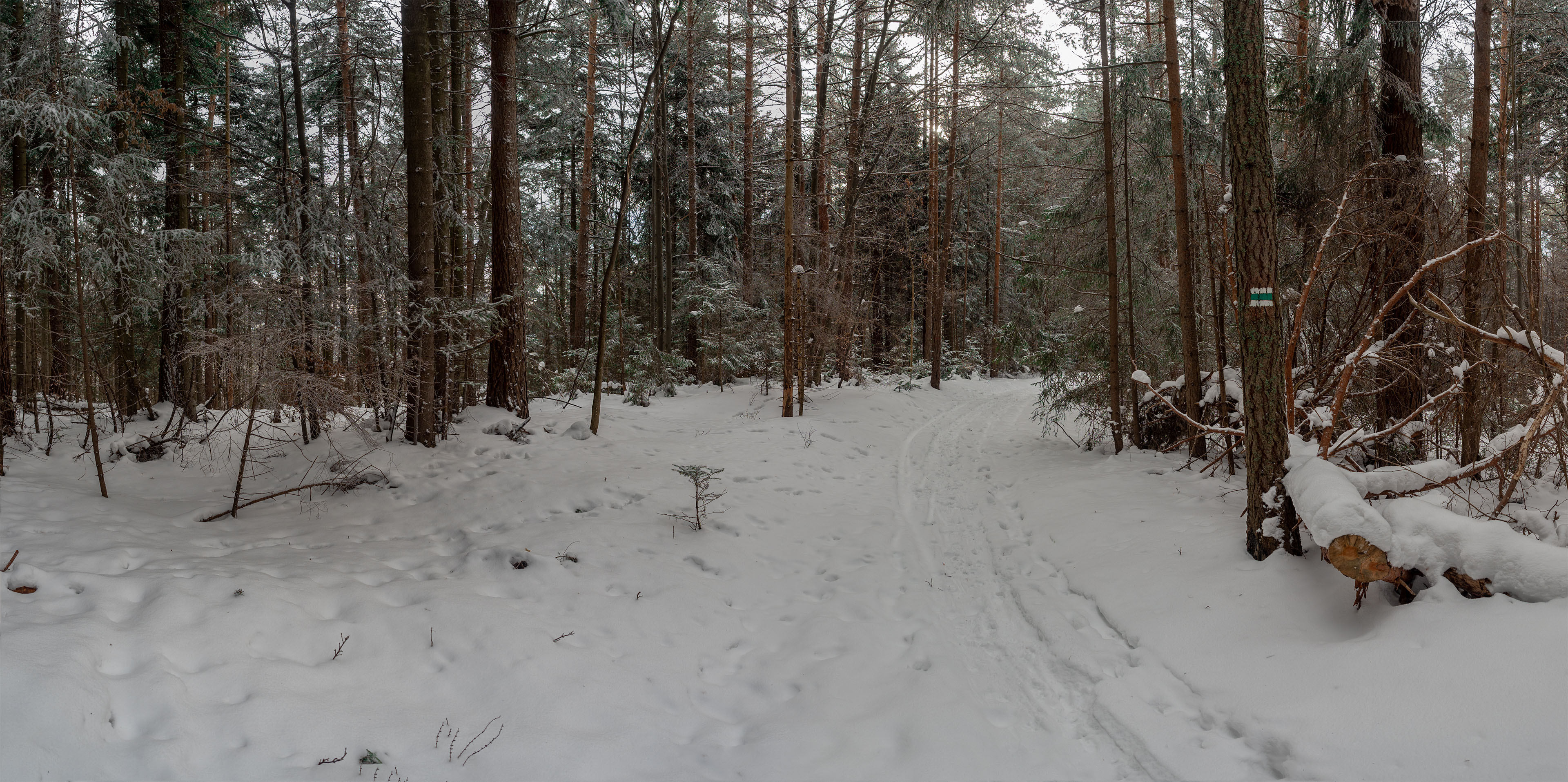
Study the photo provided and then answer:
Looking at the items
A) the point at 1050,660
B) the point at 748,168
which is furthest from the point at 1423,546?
the point at 748,168

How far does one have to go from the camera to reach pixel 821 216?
1334cm

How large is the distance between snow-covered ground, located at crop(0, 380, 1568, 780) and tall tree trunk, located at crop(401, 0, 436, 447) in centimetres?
127

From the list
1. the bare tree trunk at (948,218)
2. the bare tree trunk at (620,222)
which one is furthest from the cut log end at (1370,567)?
the bare tree trunk at (948,218)

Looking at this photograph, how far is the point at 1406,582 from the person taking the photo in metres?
3.66

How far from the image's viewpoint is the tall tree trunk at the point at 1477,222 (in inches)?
237

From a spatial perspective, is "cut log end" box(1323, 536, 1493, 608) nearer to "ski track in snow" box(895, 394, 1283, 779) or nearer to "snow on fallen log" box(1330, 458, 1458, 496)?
"snow on fallen log" box(1330, 458, 1458, 496)

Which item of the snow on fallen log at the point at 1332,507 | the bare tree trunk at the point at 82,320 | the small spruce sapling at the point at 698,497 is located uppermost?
the bare tree trunk at the point at 82,320

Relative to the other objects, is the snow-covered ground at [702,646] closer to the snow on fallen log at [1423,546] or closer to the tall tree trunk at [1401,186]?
the snow on fallen log at [1423,546]

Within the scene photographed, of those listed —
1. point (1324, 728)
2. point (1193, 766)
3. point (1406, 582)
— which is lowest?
point (1193, 766)

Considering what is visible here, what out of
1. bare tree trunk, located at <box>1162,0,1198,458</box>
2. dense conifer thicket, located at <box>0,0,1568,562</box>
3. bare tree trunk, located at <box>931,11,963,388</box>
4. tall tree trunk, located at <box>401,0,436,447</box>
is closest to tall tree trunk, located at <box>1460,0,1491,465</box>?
dense conifer thicket, located at <box>0,0,1568,562</box>

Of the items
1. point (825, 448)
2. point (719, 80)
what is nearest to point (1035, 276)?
point (825, 448)

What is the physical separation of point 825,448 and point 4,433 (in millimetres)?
9979

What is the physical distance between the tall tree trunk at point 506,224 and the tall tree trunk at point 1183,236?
8231mm

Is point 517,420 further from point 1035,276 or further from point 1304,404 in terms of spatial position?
point 1304,404
